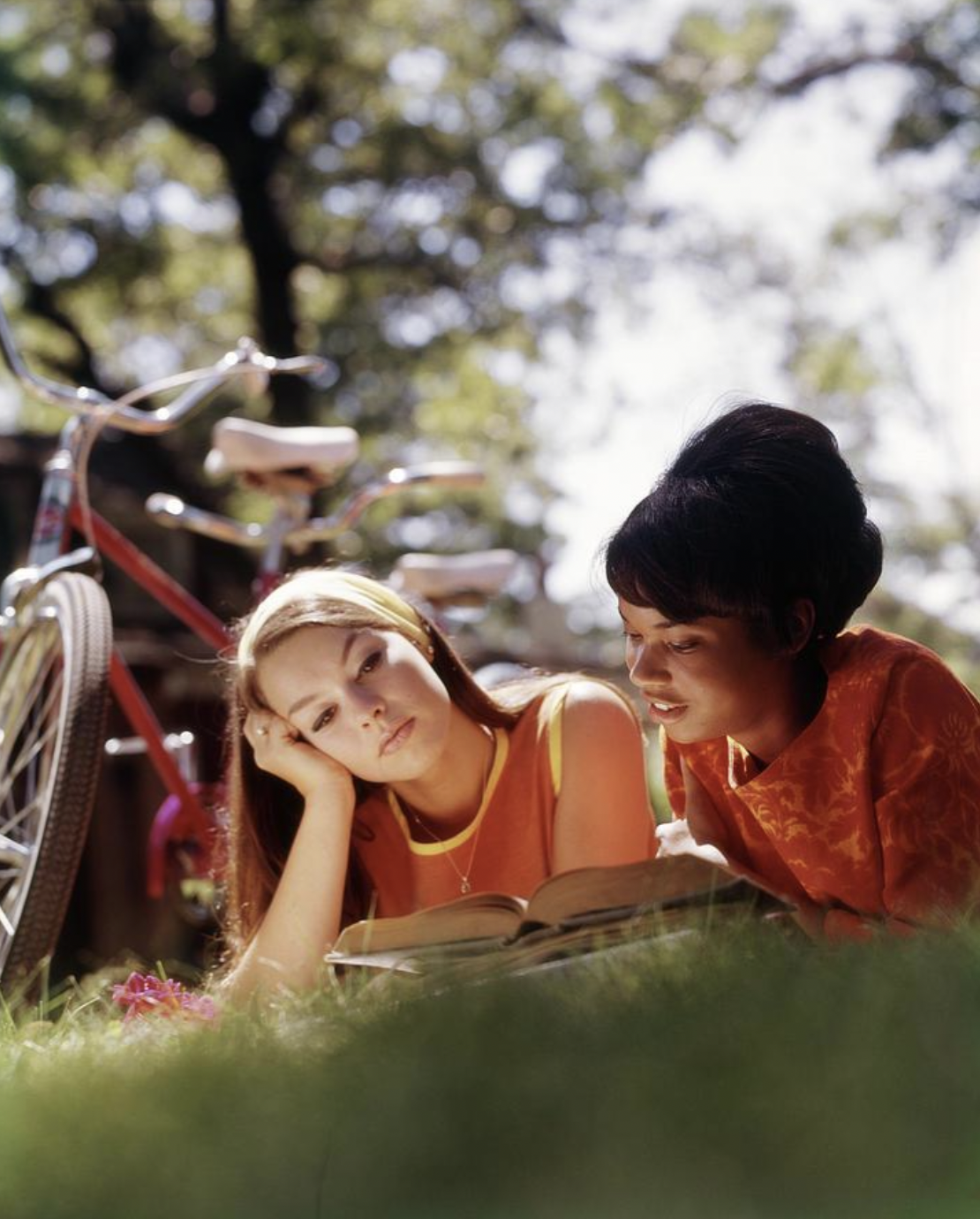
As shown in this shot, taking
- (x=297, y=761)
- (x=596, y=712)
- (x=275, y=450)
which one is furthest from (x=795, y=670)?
(x=275, y=450)

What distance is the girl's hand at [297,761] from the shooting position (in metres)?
2.10

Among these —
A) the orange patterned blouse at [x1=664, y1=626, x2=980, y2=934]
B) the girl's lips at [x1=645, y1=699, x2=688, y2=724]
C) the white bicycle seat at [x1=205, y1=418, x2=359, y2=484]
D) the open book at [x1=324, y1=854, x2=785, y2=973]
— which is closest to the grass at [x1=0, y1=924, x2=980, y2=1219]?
the open book at [x1=324, y1=854, x2=785, y2=973]

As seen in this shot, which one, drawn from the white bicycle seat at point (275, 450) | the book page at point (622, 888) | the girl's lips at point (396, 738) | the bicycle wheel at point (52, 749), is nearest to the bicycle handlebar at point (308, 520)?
the white bicycle seat at point (275, 450)

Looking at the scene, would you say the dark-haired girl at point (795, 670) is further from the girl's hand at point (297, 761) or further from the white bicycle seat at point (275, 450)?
the white bicycle seat at point (275, 450)

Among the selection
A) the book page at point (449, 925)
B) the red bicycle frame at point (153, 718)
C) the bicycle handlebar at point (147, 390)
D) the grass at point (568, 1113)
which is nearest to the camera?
the grass at point (568, 1113)

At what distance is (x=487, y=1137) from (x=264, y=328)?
1484 cm

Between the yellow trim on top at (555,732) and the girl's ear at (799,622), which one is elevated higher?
the girl's ear at (799,622)

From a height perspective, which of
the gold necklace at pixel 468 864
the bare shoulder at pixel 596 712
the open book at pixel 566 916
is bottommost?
the gold necklace at pixel 468 864

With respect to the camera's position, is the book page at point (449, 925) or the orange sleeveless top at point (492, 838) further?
the orange sleeveless top at point (492, 838)

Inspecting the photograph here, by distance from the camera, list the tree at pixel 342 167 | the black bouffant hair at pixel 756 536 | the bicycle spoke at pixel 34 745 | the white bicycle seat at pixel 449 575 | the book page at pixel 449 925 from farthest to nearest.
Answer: the tree at pixel 342 167
the white bicycle seat at pixel 449 575
the bicycle spoke at pixel 34 745
the black bouffant hair at pixel 756 536
the book page at pixel 449 925

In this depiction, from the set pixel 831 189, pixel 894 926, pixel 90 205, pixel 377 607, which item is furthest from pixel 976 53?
pixel 894 926

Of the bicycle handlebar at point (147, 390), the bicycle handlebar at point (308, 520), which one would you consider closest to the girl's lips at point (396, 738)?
the bicycle handlebar at point (147, 390)

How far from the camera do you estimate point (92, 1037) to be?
1.32 meters

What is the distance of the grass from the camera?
0.70 metres
